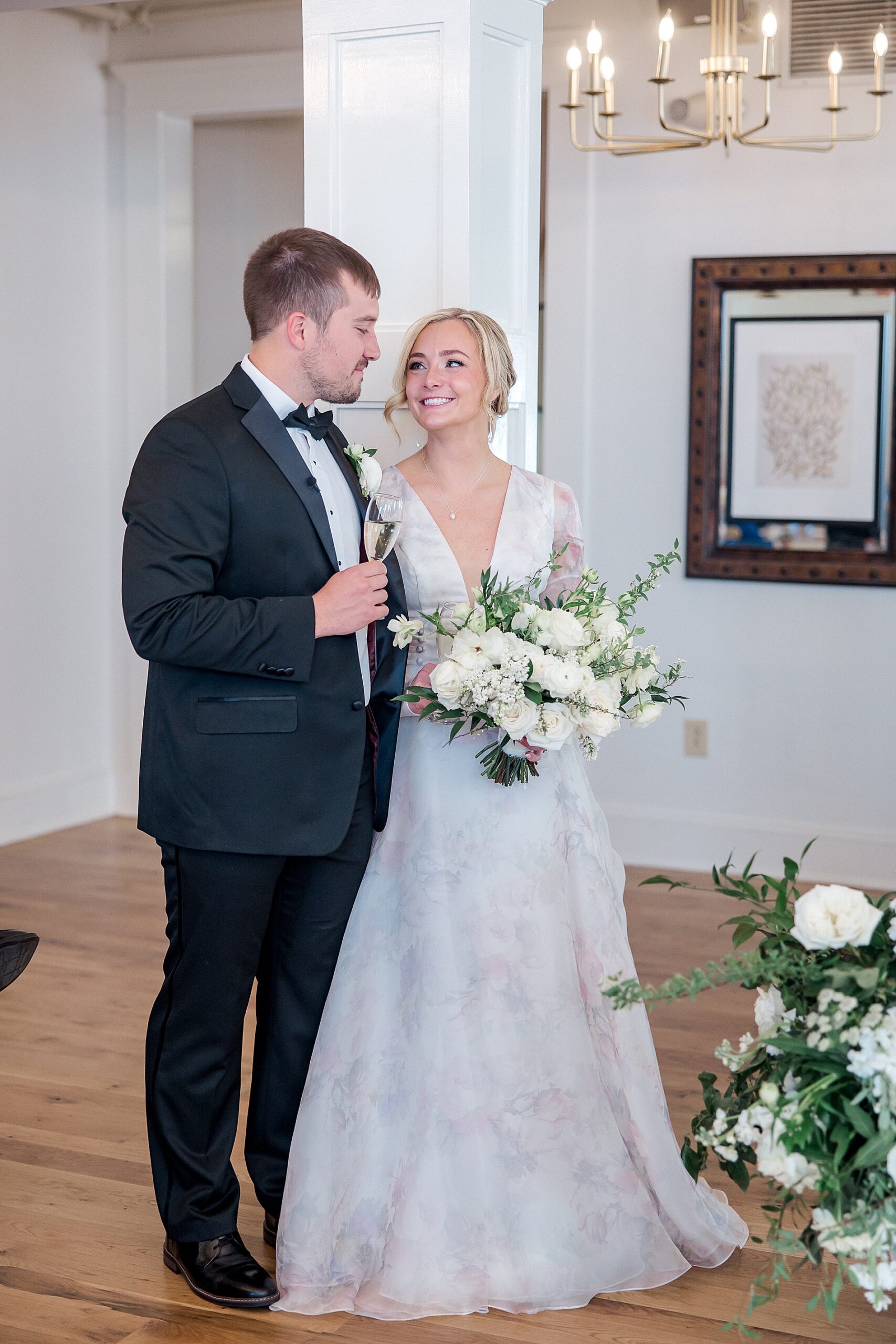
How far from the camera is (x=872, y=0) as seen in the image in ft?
15.3

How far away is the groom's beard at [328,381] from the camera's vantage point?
241 cm

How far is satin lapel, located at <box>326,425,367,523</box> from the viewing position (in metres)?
2.54

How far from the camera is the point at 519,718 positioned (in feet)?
7.67

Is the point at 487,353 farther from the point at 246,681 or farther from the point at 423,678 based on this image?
the point at 246,681

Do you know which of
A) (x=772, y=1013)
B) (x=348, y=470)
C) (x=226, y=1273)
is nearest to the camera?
(x=772, y=1013)

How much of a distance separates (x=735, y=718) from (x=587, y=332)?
4.78 feet

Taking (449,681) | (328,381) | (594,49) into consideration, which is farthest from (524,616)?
(594,49)

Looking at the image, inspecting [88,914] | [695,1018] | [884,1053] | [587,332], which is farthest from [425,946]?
[587,332]

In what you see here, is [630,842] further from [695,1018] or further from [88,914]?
[88,914]

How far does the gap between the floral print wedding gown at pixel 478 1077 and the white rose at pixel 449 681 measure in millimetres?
256

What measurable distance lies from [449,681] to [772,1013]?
0.77 meters

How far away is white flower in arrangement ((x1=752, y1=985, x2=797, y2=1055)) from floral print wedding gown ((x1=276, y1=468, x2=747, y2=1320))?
Result: 29.6 inches

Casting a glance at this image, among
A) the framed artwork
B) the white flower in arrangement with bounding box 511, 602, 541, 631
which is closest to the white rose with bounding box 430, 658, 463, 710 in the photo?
the white flower in arrangement with bounding box 511, 602, 541, 631

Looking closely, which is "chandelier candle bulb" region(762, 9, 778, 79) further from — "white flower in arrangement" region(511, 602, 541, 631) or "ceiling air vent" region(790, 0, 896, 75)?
"white flower in arrangement" region(511, 602, 541, 631)
